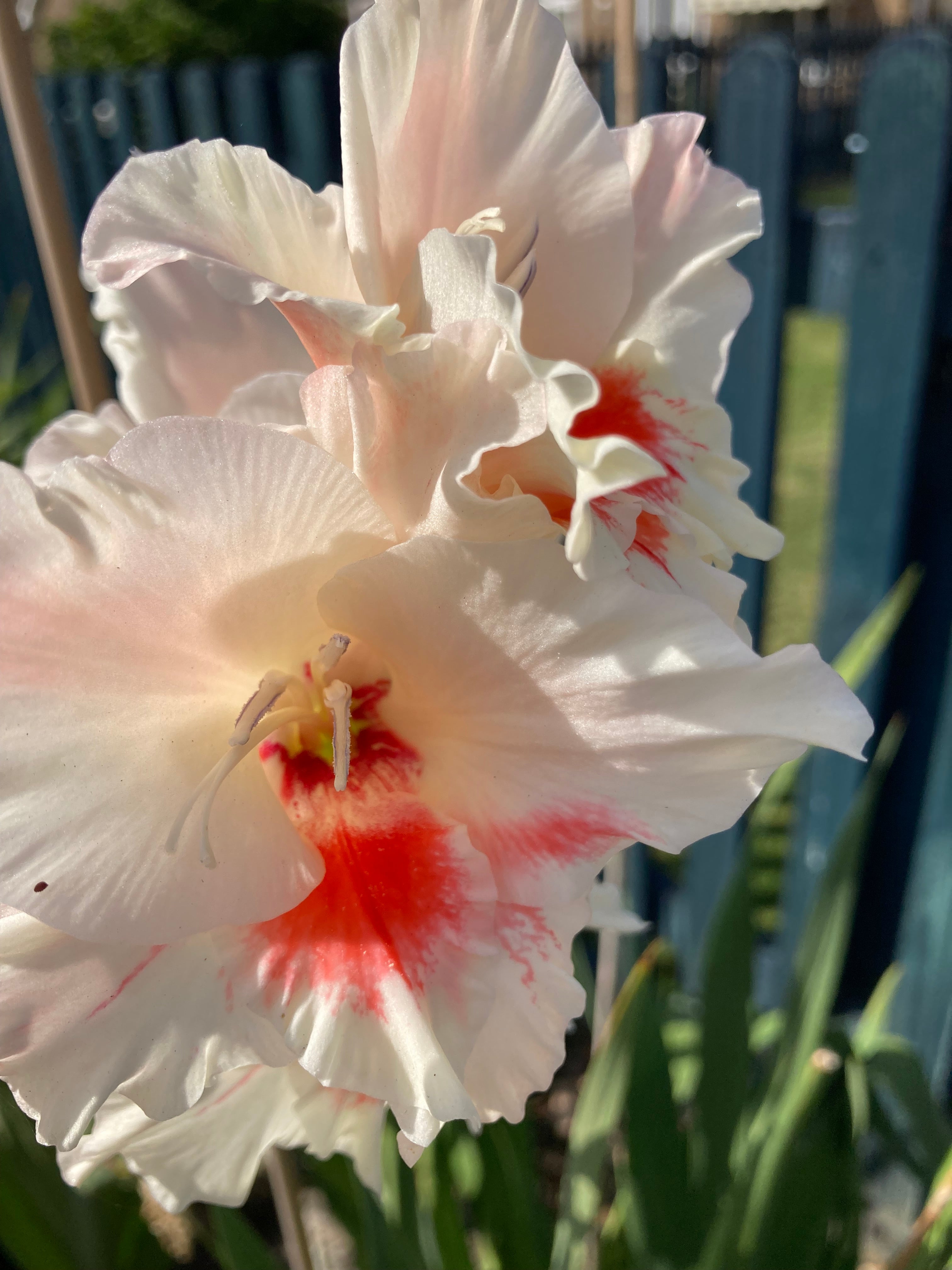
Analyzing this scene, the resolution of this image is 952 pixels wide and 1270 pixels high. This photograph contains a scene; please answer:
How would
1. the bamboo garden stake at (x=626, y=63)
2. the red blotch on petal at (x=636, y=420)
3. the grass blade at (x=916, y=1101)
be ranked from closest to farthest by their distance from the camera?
1. the red blotch on petal at (x=636, y=420)
2. the bamboo garden stake at (x=626, y=63)
3. the grass blade at (x=916, y=1101)

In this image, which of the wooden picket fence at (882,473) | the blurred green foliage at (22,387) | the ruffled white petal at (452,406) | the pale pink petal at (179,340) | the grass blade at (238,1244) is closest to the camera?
the ruffled white petal at (452,406)

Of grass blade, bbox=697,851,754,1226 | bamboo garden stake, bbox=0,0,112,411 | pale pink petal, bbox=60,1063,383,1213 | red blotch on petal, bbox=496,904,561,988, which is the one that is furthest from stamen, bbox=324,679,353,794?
grass blade, bbox=697,851,754,1226

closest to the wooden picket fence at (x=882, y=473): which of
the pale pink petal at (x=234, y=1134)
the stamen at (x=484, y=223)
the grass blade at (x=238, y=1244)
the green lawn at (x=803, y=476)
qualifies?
the green lawn at (x=803, y=476)

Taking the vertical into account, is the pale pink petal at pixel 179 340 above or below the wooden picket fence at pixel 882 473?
above

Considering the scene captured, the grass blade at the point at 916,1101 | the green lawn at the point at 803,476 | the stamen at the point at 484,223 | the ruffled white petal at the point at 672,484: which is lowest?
the green lawn at the point at 803,476

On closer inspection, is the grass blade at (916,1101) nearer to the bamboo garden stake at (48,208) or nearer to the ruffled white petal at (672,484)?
the ruffled white petal at (672,484)

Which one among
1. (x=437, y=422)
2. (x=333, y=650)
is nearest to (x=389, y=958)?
(x=333, y=650)

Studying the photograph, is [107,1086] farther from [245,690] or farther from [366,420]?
[366,420]

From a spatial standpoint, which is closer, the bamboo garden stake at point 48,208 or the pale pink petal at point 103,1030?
the pale pink petal at point 103,1030
